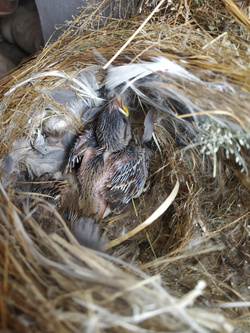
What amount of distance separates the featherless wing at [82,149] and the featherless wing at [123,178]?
0.32 feet

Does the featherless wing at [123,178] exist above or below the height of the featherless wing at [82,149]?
below

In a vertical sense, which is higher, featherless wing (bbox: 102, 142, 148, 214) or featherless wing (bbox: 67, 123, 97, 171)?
featherless wing (bbox: 67, 123, 97, 171)

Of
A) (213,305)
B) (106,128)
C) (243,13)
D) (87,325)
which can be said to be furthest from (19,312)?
(243,13)

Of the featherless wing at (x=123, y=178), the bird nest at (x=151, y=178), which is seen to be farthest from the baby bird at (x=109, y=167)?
the bird nest at (x=151, y=178)

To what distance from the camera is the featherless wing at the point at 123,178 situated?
1.03 meters

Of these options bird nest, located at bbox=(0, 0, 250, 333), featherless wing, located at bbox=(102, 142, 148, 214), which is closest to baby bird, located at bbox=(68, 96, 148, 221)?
featherless wing, located at bbox=(102, 142, 148, 214)

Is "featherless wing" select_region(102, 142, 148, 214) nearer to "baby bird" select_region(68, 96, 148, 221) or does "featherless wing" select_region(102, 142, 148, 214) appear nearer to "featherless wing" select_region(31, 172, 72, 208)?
"baby bird" select_region(68, 96, 148, 221)

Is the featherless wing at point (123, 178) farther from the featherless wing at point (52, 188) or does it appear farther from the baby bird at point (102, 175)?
the featherless wing at point (52, 188)

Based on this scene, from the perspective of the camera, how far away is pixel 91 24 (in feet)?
3.81

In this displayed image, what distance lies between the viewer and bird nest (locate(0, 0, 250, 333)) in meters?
0.54

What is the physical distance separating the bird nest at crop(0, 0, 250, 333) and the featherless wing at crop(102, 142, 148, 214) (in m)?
0.11

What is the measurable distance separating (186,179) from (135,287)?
2.00 feet

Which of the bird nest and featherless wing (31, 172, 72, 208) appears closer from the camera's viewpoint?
the bird nest

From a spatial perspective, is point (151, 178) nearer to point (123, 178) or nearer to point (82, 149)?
point (123, 178)
